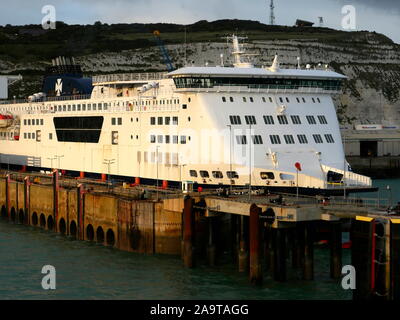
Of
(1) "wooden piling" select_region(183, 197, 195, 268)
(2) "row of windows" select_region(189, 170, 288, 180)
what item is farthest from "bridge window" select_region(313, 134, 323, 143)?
(1) "wooden piling" select_region(183, 197, 195, 268)

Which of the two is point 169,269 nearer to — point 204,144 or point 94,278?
point 94,278

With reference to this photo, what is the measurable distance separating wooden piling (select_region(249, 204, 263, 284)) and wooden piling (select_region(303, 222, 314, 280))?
2367mm

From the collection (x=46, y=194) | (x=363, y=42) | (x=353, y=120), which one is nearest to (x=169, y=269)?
(x=46, y=194)

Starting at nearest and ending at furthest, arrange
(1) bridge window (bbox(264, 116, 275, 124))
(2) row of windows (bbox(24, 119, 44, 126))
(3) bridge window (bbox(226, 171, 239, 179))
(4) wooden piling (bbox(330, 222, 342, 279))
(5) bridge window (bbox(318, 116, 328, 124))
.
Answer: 1. (4) wooden piling (bbox(330, 222, 342, 279))
2. (3) bridge window (bbox(226, 171, 239, 179))
3. (1) bridge window (bbox(264, 116, 275, 124))
4. (5) bridge window (bbox(318, 116, 328, 124))
5. (2) row of windows (bbox(24, 119, 44, 126))

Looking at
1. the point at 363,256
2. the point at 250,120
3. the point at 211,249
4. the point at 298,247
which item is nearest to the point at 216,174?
the point at 250,120

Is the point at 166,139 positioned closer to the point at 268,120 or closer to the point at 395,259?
the point at 268,120

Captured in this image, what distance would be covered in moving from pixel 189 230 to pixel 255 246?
5.14 m

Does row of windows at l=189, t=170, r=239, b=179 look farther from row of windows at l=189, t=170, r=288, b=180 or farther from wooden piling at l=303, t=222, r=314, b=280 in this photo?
wooden piling at l=303, t=222, r=314, b=280

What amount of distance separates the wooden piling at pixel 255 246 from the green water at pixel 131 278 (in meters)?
0.53

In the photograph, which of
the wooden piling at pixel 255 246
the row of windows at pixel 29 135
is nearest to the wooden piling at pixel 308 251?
the wooden piling at pixel 255 246

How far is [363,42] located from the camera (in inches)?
7657

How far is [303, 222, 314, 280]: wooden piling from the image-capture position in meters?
38.5

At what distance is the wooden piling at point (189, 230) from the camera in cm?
4144

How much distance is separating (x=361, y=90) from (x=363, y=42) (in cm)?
4342
